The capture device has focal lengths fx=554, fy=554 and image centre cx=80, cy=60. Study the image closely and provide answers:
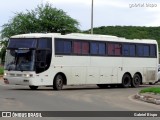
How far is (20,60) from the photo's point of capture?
29.9 m

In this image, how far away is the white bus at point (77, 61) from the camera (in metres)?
29.7

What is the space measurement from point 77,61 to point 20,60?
3.79 meters

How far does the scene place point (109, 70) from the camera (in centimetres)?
3434

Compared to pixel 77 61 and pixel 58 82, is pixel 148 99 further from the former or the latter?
pixel 77 61

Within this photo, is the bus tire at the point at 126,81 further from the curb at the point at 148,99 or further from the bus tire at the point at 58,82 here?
the curb at the point at 148,99

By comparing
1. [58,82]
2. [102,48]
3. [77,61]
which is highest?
[102,48]

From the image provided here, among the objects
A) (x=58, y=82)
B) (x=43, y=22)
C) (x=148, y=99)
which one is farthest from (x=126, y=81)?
(x=43, y=22)

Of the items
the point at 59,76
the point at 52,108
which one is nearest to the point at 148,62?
the point at 59,76

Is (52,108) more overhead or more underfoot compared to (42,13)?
more underfoot

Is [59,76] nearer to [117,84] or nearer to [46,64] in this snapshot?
[46,64]

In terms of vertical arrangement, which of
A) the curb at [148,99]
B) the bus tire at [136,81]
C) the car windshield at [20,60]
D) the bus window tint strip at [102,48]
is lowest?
the curb at [148,99]

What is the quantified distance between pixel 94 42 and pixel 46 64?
4.39 meters

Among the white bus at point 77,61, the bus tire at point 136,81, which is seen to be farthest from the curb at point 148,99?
the bus tire at point 136,81

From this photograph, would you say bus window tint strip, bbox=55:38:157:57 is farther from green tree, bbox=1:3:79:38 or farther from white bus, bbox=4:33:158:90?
green tree, bbox=1:3:79:38
